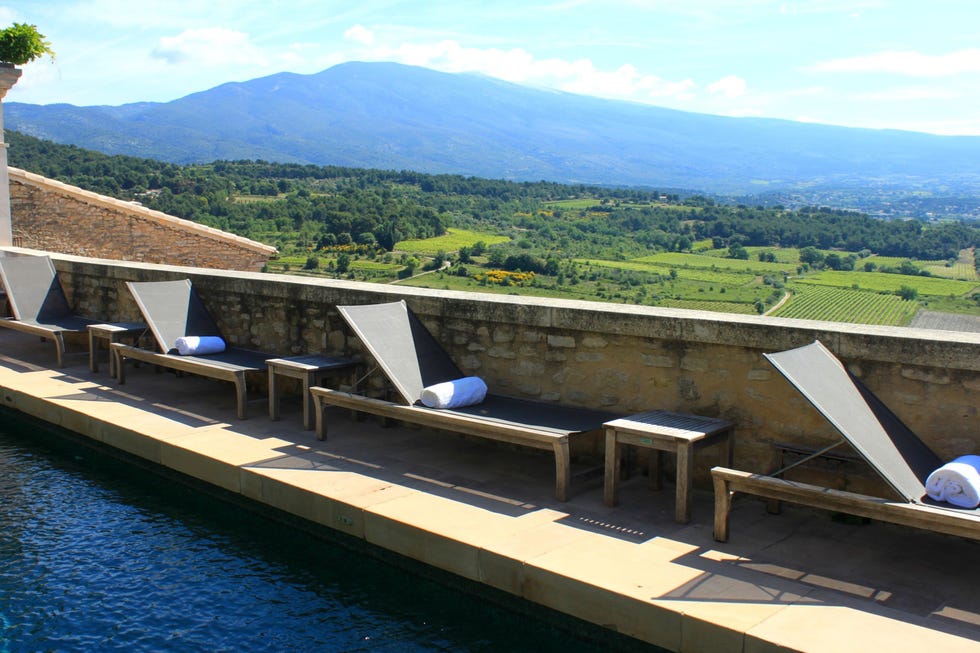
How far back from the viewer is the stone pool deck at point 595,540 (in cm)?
362

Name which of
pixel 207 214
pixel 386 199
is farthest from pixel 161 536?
pixel 386 199

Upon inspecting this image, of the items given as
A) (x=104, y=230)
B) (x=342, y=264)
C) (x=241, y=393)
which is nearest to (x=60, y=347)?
(x=241, y=393)

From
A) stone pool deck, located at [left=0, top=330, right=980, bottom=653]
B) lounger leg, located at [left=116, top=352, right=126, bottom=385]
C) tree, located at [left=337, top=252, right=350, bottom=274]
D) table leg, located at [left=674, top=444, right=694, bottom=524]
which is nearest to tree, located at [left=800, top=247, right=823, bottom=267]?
tree, located at [left=337, top=252, right=350, bottom=274]

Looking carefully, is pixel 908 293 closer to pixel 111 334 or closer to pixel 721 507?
pixel 111 334

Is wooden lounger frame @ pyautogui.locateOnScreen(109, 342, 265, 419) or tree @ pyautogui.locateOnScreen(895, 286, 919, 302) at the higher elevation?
wooden lounger frame @ pyautogui.locateOnScreen(109, 342, 265, 419)

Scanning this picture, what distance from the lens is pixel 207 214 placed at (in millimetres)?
31578

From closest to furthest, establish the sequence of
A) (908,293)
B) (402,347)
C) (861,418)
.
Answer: (861,418) → (402,347) → (908,293)

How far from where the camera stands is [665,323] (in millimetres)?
5488

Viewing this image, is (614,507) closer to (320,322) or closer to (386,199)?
(320,322)

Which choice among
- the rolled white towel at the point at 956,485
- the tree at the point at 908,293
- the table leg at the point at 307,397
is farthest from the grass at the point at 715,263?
the rolled white towel at the point at 956,485

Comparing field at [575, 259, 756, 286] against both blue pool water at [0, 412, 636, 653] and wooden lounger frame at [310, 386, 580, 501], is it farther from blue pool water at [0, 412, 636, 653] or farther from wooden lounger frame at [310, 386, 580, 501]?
blue pool water at [0, 412, 636, 653]

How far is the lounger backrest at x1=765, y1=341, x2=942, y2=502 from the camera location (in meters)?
4.06

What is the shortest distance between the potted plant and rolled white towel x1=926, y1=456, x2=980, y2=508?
12735mm

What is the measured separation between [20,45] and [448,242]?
34906mm
